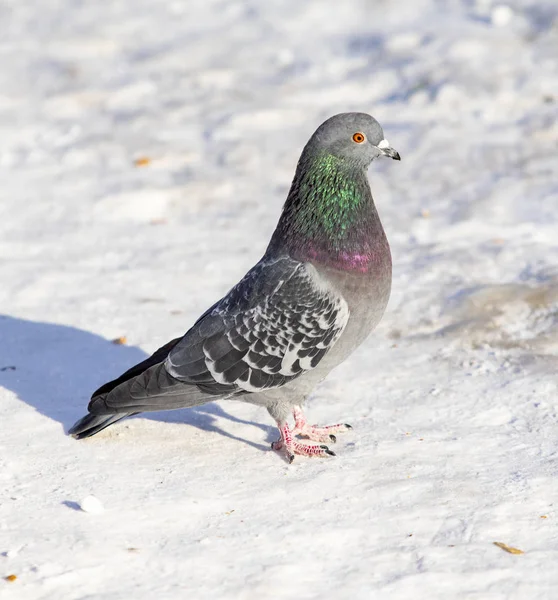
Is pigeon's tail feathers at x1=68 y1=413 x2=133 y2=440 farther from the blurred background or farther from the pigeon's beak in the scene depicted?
the pigeon's beak

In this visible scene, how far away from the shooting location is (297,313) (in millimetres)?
4156

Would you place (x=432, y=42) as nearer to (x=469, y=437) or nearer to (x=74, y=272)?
(x=74, y=272)

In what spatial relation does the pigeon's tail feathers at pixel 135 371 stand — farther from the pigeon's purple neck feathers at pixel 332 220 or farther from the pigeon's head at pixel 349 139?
the pigeon's head at pixel 349 139

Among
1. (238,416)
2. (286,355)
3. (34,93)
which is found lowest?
(238,416)

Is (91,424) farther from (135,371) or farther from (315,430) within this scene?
(315,430)

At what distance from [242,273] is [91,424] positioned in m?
2.27

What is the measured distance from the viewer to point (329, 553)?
11.3ft

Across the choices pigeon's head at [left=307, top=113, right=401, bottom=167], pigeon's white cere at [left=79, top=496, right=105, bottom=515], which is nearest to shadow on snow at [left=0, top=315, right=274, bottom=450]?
pigeon's white cere at [left=79, top=496, right=105, bottom=515]

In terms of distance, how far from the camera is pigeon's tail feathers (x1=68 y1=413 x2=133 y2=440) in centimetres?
425

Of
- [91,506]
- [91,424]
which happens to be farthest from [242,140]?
[91,506]

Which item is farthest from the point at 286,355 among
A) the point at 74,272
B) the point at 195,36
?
the point at 195,36

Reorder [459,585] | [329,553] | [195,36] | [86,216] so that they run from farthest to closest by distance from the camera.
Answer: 1. [195,36]
2. [86,216]
3. [329,553]
4. [459,585]

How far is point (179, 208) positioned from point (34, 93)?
3086 mm

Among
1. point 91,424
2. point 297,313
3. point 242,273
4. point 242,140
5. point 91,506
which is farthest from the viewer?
point 242,140
